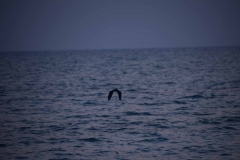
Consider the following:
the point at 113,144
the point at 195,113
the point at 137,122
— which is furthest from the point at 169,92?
the point at 113,144

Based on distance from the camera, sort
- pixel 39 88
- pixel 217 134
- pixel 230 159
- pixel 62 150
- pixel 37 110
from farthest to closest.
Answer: pixel 39 88
pixel 37 110
pixel 217 134
pixel 62 150
pixel 230 159

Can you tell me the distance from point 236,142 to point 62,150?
836 centimetres

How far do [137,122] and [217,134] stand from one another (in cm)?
493

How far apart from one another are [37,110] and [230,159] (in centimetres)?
1469

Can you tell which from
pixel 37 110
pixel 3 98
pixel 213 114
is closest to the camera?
pixel 213 114

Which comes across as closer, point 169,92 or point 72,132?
point 72,132

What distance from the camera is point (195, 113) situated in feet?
73.5

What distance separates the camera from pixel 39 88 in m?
36.1

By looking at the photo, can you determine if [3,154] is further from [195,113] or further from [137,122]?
[195,113]

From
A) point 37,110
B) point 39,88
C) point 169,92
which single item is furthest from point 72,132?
point 39,88

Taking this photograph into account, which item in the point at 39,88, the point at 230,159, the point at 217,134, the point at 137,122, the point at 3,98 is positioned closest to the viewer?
the point at 230,159

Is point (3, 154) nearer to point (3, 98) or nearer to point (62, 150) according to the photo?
point (62, 150)

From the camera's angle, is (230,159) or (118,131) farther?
(118,131)

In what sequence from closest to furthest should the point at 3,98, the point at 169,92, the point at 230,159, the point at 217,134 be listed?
the point at 230,159
the point at 217,134
the point at 3,98
the point at 169,92
